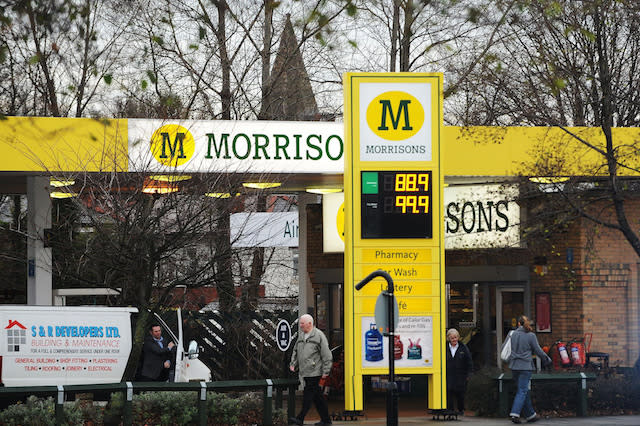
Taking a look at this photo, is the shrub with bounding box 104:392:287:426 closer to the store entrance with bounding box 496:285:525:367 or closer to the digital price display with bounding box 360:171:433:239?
the digital price display with bounding box 360:171:433:239

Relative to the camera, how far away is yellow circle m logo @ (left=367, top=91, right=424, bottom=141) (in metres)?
16.3

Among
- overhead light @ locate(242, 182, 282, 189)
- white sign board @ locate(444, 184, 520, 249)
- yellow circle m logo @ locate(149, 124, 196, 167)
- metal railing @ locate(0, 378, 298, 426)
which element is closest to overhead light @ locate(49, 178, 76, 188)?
yellow circle m logo @ locate(149, 124, 196, 167)

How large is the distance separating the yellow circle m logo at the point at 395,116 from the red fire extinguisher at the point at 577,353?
6.92m

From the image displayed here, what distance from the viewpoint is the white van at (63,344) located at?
669 inches

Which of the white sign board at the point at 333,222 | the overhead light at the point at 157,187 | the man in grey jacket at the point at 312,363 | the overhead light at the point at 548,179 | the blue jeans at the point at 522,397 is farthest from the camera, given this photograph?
the white sign board at the point at 333,222

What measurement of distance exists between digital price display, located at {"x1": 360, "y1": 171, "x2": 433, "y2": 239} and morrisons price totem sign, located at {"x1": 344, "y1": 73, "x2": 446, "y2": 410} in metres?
0.01

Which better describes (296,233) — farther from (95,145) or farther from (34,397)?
(34,397)

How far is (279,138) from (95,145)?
3.02 m

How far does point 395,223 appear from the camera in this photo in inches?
634

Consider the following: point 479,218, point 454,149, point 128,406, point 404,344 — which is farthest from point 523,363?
point 479,218

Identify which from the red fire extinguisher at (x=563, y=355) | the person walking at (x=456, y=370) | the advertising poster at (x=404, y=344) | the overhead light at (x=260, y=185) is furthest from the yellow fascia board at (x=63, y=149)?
the red fire extinguisher at (x=563, y=355)

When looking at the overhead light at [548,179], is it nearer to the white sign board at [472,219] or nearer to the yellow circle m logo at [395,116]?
the white sign board at [472,219]

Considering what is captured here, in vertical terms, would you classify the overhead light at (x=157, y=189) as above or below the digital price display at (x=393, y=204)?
above

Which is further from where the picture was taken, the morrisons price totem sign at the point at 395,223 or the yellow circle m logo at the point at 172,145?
the yellow circle m logo at the point at 172,145
